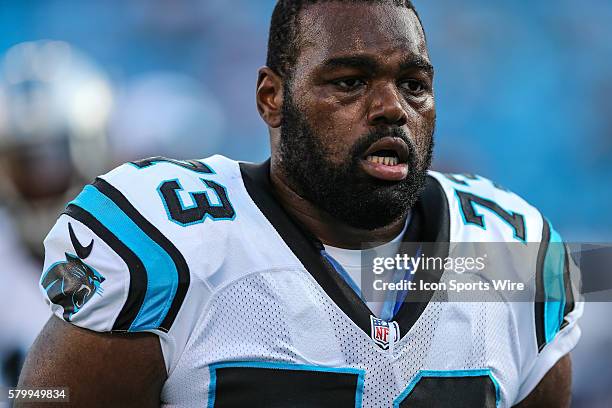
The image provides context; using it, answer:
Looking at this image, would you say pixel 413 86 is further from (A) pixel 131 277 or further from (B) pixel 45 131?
(B) pixel 45 131

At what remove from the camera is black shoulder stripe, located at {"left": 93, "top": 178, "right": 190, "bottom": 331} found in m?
1.47

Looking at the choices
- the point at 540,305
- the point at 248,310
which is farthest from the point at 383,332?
the point at 540,305

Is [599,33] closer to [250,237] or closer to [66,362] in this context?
[250,237]

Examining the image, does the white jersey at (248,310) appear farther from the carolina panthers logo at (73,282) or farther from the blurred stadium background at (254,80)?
the blurred stadium background at (254,80)

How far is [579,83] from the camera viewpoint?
4.24 m

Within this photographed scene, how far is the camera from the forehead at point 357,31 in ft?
5.45

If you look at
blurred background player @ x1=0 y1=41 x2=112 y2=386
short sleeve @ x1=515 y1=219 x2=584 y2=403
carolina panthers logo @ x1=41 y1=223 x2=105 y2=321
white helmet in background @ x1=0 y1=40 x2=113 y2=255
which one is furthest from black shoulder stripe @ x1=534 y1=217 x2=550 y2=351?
white helmet in background @ x1=0 y1=40 x2=113 y2=255

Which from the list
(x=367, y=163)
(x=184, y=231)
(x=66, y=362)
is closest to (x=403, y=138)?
(x=367, y=163)

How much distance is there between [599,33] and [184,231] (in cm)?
329

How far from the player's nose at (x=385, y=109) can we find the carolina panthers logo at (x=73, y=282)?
1.82ft

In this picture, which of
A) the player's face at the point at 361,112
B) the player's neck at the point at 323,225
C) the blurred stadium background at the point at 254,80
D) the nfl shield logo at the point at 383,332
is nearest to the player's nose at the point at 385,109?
the player's face at the point at 361,112

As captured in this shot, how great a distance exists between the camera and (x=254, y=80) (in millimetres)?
4164

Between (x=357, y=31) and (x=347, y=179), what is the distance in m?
0.28

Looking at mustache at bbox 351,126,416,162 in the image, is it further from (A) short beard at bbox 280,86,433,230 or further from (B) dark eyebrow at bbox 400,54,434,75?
(B) dark eyebrow at bbox 400,54,434,75
